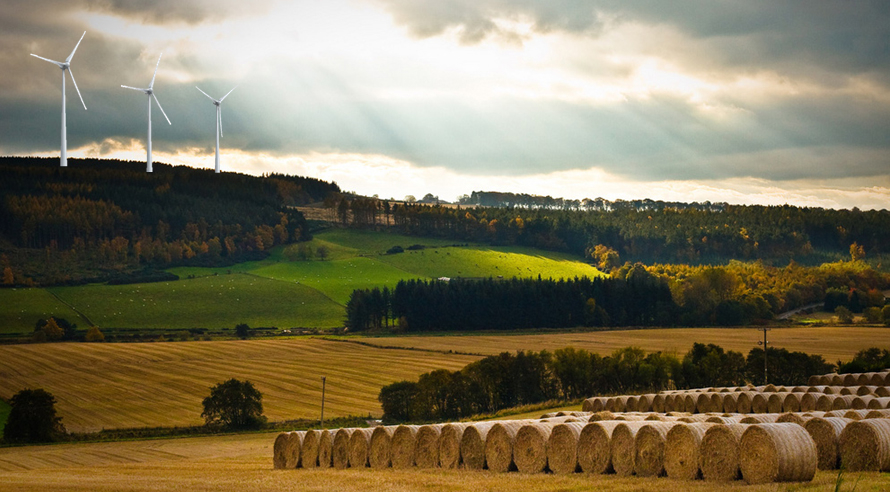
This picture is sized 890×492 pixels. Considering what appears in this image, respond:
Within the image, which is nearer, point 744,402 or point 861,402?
point 861,402

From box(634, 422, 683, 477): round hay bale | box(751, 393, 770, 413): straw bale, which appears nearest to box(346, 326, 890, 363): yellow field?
box(751, 393, 770, 413): straw bale

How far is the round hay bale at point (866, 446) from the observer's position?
19359mm

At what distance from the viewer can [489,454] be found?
24.2 m

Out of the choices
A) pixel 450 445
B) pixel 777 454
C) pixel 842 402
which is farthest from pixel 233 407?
pixel 777 454

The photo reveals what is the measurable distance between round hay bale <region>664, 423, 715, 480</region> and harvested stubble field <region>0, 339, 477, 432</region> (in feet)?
158

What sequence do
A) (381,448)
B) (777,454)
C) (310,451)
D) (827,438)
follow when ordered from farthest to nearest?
(310,451) < (381,448) < (827,438) < (777,454)

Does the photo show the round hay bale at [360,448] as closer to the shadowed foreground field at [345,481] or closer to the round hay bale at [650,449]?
the shadowed foreground field at [345,481]

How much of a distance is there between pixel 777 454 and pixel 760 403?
19.3 metres

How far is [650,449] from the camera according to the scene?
68.5ft

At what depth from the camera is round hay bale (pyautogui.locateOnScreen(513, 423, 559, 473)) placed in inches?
912

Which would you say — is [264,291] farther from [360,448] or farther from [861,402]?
[861,402]

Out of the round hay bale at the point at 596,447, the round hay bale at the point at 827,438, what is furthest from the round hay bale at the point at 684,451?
the round hay bale at the point at 827,438

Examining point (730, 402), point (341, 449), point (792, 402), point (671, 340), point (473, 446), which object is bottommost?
point (671, 340)

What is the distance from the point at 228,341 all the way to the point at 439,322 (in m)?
37.4
